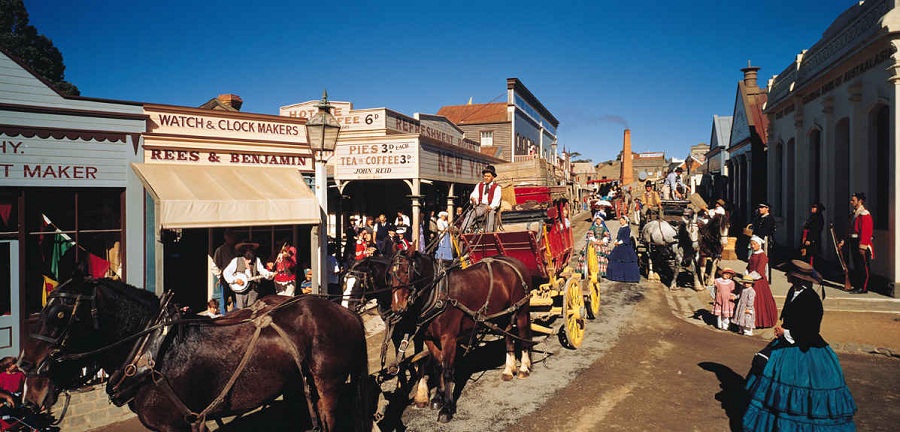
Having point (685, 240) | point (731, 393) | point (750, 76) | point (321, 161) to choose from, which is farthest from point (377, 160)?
point (750, 76)

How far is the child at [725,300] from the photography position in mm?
10125

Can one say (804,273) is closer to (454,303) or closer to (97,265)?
(454,303)

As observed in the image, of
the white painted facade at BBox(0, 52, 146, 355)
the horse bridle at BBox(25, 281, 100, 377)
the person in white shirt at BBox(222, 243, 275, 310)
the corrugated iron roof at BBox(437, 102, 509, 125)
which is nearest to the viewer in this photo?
the horse bridle at BBox(25, 281, 100, 377)

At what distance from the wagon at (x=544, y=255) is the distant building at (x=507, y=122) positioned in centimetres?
2215

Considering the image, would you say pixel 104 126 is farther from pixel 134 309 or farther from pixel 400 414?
pixel 400 414

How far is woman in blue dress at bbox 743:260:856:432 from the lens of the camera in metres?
4.79

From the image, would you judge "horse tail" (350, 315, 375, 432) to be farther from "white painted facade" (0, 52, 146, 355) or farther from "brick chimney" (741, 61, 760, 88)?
"brick chimney" (741, 61, 760, 88)

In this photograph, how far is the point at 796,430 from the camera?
4824 millimetres

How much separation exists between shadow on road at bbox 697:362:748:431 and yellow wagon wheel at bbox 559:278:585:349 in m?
1.97

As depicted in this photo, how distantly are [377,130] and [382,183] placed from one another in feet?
13.7

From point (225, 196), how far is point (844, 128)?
17871 mm

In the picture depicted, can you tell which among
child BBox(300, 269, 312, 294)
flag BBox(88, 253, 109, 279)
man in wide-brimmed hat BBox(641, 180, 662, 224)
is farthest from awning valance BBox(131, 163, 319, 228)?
man in wide-brimmed hat BBox(641, 180, 662, 224)

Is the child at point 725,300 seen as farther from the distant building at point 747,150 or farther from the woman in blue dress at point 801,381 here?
the distant building at point 747,150

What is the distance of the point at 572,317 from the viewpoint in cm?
868
